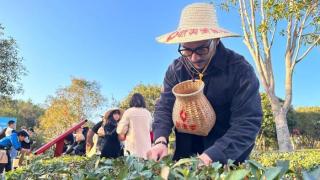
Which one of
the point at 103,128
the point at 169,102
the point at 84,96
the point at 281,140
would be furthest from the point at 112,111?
the point at 84,96

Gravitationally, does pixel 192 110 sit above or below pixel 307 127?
above

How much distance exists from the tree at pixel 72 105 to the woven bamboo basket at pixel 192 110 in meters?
31.8

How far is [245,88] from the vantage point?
2605 mm

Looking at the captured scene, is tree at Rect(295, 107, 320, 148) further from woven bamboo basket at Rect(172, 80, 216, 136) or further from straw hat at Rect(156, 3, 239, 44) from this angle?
woven bamboo basket at Rect(172, 80, 216, 136)

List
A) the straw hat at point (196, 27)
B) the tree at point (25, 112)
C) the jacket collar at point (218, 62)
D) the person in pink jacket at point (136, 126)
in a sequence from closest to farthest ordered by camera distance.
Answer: the straw hat at point (196, 27) < the jacket collar at point (218, 62) < the person in pink jacket at point (136, 126) < the tree at point (25, 112)

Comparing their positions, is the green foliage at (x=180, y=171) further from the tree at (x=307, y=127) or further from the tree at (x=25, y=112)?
the tree at (x=25, y=112)

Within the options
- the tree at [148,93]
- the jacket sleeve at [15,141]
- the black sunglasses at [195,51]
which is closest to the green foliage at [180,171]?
the black sunglasses at [195,51]

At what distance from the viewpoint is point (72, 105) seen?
34844 millimetres

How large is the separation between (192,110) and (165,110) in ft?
0.95

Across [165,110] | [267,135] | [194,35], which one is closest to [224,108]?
[165,110]

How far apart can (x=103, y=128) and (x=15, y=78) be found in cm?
2345

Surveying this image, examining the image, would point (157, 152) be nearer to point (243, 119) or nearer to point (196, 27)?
point (243, 119)

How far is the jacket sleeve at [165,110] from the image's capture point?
110 inches

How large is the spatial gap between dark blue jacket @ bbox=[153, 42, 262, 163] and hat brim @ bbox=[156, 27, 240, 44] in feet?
0.43
